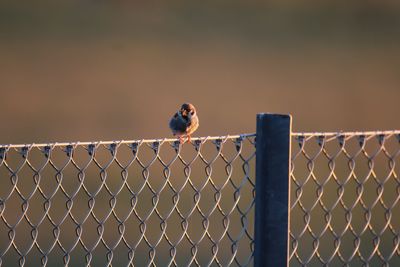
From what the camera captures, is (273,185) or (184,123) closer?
(273,185)

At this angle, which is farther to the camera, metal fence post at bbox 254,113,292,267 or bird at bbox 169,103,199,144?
bird at bbox 169,103,199,144

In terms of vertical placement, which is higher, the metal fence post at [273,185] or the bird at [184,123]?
the bird at [184,123]

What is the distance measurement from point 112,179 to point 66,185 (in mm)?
423

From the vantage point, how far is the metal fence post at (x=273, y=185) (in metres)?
2.89

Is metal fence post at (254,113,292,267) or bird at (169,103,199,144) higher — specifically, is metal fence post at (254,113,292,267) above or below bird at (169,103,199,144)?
below

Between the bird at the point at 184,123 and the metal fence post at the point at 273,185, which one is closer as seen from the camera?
the metal fence post at the point at 273,185

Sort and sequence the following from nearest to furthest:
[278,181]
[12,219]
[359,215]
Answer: [278,181] < [12,219] < [359,215]

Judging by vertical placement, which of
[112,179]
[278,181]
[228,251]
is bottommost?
[278,181]

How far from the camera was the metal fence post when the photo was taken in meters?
2.89

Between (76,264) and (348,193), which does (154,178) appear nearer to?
(76,264)

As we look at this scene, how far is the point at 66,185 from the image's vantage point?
7.82 meters

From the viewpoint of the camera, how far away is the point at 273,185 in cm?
289

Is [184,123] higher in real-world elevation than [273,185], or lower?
higher

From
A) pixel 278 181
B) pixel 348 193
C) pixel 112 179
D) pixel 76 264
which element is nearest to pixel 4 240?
pixel 76 264
